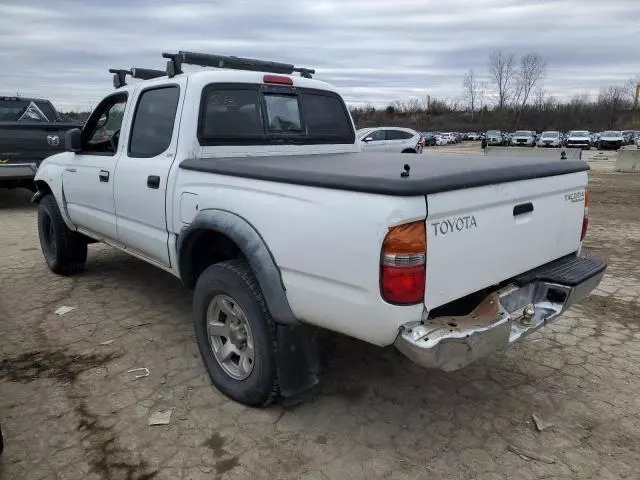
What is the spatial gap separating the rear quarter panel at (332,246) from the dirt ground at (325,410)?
30.0 inches

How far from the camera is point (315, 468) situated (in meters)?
2.62

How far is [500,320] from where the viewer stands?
100 inches

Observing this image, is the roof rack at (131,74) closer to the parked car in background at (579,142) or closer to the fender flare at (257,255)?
the fender flare at (257,255)

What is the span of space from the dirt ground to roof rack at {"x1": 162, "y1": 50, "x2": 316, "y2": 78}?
2096 millimetres

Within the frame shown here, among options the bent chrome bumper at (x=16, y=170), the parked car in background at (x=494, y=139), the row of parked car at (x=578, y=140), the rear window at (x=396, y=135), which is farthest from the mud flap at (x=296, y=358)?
the parked car in background at (x=494, y=139)

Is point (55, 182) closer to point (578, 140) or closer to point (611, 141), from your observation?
point (578, 140)

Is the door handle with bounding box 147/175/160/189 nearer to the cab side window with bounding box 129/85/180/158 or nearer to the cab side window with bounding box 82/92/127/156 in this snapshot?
the cab side window with bounding box 129/85/180/158

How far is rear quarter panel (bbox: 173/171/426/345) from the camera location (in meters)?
2.26

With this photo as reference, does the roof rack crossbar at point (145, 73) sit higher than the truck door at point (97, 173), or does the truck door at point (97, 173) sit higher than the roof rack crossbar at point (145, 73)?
the roof rack crossbar at point (145, 73)

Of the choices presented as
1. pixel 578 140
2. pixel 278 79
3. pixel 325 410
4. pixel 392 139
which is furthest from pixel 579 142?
pixel 325 410

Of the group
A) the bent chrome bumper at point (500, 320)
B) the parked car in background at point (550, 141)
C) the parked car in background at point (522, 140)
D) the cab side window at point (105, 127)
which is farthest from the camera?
the parked car in background at point (522, 140)

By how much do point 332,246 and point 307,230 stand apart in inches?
6.7

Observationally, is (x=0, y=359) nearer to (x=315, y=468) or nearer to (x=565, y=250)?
(x=315, y=468)

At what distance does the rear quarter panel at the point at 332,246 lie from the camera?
2.26m
